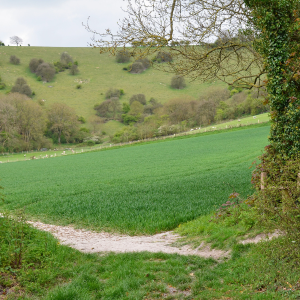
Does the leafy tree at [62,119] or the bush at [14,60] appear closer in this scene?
the leafy tree at [62,119]

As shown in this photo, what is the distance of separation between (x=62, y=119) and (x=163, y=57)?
79.6m

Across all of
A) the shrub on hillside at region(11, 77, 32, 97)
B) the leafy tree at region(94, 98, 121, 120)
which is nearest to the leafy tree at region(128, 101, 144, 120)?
the leafy tree at region(94, 98, 121, 120)

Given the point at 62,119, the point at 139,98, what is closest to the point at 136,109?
the point at 139,98

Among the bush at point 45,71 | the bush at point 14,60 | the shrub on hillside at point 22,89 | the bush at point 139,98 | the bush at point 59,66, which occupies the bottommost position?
the bush at point 139,98

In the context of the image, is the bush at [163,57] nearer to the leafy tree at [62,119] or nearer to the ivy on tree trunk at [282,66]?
the ivy on tree trunk at [282,66]

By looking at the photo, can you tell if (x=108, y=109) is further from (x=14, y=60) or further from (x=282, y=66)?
(x=282, y=66)

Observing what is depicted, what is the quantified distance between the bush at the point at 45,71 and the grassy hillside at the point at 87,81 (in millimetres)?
2651

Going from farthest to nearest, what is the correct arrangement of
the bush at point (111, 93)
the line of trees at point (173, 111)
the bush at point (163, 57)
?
the bush at point (111, 93) < the line of trees at point (173, 111) < the bush at point (163, 57)

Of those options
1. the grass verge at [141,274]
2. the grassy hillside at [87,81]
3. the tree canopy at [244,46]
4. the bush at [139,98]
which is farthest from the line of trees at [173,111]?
the grass verge at [141,274]

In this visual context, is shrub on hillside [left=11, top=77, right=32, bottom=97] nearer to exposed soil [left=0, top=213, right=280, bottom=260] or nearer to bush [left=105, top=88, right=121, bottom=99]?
bush [left=105, top=88, right=121, bottom=99]

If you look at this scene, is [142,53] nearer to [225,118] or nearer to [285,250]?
[285,250]

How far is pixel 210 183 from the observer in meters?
16.5

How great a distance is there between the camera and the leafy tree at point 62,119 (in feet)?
281

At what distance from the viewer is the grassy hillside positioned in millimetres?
108562
